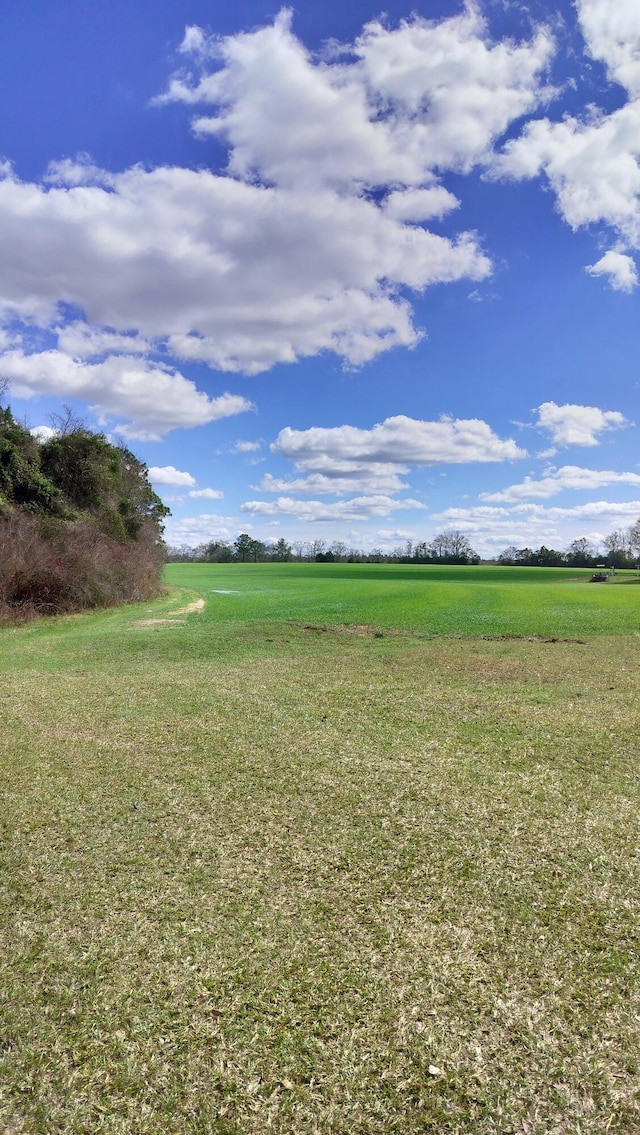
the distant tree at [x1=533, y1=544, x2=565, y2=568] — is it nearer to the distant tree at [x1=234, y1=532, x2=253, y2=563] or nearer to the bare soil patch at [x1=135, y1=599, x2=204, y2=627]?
the distant tree at [x1=234, y1=532, x2=253, y2=563]

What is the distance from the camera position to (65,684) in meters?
10.9

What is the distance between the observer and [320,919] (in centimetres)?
372

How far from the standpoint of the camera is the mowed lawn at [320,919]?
8.32 feet

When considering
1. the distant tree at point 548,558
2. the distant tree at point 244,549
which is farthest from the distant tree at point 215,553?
the distant tree at point 548,558

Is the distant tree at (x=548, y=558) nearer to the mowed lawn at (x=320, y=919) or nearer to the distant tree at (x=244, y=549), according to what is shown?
the distant tree at (x=244, y=549)

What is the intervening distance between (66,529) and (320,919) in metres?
25.5

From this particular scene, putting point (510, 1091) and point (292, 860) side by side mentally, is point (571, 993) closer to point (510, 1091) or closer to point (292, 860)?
point (510, 1091)

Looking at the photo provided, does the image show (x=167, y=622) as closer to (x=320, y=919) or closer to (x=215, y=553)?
(x=320, y=919)

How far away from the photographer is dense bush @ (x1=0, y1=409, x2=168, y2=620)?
22.1 meters

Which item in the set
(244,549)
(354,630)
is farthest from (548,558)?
(354,630)

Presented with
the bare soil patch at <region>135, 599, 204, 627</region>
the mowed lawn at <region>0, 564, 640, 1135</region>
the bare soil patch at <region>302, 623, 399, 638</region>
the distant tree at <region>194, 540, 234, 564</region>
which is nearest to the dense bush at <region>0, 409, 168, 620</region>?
the bare soil patch at <region>135, 599, 204, 627</region>

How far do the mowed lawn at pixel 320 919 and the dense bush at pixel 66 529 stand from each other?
14.9 meters

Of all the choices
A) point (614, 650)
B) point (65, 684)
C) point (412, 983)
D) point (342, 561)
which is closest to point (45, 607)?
point (65, 684)

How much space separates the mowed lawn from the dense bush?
14.9 m
